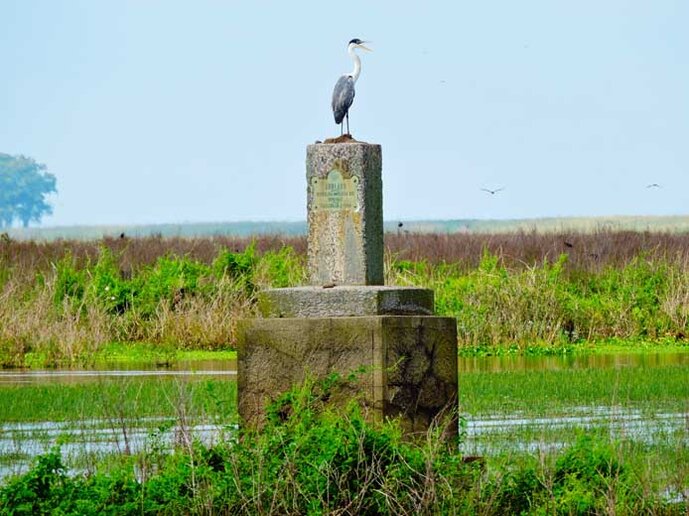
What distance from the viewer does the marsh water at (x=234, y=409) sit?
15.9 m

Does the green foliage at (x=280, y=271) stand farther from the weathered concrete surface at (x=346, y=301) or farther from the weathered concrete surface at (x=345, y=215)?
the weathered concrete surface at (x=346, y=301)

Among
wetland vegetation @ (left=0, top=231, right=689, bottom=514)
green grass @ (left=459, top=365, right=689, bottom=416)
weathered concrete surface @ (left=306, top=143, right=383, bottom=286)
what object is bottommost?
green grass @ (left=459, top=365, right=689, bottom=416)

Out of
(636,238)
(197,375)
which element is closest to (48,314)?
(197,375)

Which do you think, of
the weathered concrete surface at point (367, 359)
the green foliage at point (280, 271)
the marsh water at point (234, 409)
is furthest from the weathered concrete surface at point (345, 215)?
the green foliage at point (280, 271)

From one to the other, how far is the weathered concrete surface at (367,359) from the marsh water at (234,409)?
0.45 m

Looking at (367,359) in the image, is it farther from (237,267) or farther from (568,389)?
(237,267)

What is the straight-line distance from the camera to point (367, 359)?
1498 centimetres

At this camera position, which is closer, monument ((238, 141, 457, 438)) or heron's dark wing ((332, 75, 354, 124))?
monument ((238, 141, 457, 438))

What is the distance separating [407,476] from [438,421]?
2584mm

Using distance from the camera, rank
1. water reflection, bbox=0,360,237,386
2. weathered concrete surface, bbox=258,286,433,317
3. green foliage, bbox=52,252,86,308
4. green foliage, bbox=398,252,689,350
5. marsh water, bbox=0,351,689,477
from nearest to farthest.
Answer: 1. weathered concrete surface, bbox=258,286,433,317
2. marsh water, bbox=0,351,689,477
3. water reflection, bbox=0,360,237,386
4. green foliage, bbox=398,252,689,350
5. green foliage, bbox=52,252,86,308

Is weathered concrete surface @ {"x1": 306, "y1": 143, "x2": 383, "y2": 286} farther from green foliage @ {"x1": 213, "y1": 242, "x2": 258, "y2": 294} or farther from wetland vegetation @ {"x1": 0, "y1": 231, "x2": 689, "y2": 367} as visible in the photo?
green foliage @ {"x1": 213, "y1": 242, "x2": 258, "y2": 294}

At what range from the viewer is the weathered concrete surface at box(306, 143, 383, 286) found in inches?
623

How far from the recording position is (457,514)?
12.2 meters

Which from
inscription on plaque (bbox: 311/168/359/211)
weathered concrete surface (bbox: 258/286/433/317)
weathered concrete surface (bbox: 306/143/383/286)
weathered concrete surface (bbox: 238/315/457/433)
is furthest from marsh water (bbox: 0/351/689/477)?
inscription on plaque (bbox: 311/168/359/211)
